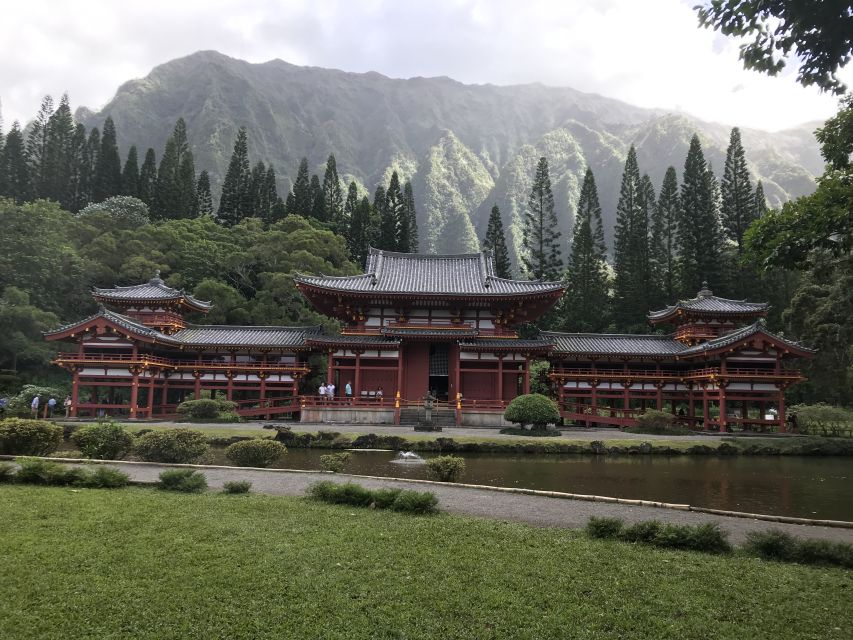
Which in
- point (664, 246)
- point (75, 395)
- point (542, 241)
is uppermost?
point (542, 241)

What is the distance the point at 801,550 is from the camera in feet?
23.9

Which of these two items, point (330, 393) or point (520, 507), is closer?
point (520, 507)

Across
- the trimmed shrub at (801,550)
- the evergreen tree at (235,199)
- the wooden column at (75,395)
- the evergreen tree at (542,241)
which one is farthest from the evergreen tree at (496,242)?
the trimmed shrub at (801,550)

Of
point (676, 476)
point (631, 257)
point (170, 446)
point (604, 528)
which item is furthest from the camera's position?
point (631, 257)

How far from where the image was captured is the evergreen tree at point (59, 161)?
6031 centimetres

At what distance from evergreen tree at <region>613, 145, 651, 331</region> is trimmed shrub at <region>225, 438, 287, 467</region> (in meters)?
44.3

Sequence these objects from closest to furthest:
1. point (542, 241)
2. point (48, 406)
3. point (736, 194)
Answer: point (48, 406) → point (736, 194) → point (542, 241)

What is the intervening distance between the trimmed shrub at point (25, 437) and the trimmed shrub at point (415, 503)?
406 inches

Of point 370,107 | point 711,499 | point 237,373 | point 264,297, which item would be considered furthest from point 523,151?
point 711,499

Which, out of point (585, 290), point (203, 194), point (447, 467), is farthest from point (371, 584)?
point (203, 194)

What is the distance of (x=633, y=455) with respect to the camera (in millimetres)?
21469

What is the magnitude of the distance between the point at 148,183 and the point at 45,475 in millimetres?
62024

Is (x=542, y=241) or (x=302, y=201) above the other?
(x=302, y=201)

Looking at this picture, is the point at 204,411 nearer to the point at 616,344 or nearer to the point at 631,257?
the point at 616,344
